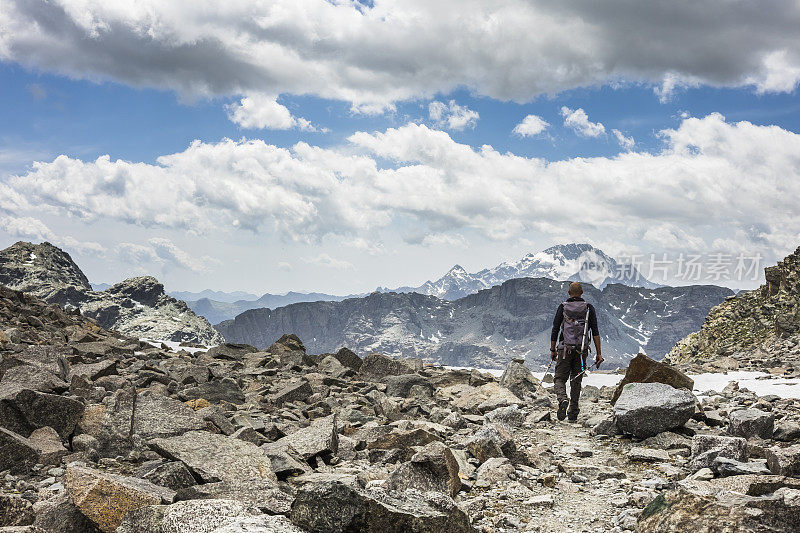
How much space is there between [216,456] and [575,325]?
444 inches

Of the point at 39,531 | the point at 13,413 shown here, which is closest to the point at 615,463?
the point at 39,531

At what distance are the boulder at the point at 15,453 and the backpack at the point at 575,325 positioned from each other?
1344 centimetres

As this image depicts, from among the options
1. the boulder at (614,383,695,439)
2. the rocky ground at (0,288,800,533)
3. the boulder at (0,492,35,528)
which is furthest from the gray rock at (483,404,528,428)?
the boulder at (0,492,35,528)

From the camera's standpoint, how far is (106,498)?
18.9 feet

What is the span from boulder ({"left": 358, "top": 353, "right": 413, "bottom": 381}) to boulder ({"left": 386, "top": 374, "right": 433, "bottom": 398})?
3676 millimetres

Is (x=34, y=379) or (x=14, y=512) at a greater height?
(x=14, y=512)

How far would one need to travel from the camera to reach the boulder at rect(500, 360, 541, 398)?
72.1 ft

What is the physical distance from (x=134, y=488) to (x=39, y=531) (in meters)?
0.94

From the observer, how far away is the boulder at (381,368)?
24531 millimetres

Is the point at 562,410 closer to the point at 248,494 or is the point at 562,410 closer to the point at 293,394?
the point at 293,394

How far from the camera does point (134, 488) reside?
5961mm

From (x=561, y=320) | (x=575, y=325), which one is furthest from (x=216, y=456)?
(x=561, y=320)

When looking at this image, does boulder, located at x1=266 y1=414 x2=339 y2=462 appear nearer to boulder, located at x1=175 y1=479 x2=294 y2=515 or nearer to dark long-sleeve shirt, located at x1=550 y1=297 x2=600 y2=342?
boulder, located at x1=175 y1=479 x2=294 y2=515

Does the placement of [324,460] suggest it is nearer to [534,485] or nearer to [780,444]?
[534,485]
